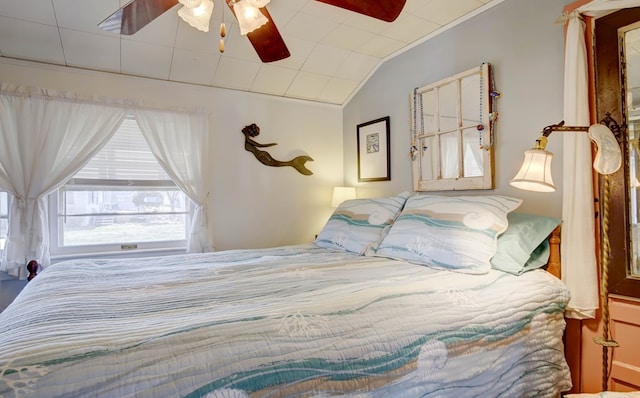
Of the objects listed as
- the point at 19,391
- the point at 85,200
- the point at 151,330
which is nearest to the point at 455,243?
the point at 151,330

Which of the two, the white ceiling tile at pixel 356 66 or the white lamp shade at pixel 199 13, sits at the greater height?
the white ceiling tile at pixel 356 66

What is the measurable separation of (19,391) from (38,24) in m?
2.46

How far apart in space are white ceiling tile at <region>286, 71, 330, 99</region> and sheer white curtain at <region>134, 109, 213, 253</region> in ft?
2.89

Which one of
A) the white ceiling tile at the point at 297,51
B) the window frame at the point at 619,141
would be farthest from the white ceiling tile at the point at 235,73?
the window frame at the point at 619,141

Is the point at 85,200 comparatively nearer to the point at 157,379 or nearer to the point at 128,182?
the point at 128,182

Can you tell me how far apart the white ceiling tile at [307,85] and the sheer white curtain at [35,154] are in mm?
1694

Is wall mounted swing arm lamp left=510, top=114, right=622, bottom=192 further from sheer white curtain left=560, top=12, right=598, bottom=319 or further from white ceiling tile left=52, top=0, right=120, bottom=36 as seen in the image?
white ceiling tile left=52, top=0, right=120, bottom=36

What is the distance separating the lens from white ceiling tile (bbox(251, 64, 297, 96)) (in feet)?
9.79

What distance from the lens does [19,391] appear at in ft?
2.26

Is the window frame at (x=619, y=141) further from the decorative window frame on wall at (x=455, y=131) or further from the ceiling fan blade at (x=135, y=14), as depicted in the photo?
the ceiling fan blade at (x=135, y=14)

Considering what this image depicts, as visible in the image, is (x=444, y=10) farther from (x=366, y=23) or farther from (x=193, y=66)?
(x=193, y=66)

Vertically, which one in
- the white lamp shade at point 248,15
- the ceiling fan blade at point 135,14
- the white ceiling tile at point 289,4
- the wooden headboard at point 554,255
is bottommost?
the wooden headboard at point 554,255

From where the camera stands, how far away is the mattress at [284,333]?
79 centimetres

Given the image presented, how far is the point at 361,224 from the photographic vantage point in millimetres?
2322
